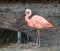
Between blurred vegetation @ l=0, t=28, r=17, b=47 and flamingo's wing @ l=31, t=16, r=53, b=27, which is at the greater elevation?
flamingo's wing @ l=31, t=16, r=53, b=27

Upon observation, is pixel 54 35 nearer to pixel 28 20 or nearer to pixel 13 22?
pixel 28 20

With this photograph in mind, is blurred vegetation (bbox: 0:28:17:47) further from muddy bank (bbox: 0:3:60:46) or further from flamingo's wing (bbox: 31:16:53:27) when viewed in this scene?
flamingo's wing (bbox: 31:16:53:27)

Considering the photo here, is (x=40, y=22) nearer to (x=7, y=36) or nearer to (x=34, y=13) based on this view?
(x=7, y=36)

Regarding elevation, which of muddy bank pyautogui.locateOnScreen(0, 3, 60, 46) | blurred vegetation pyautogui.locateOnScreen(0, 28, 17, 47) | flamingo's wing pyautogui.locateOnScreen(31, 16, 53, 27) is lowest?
blurred vegetation pyautogui.locateOnScreen(0, 28, 17, 47)

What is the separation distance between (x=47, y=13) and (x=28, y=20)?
3.94ft

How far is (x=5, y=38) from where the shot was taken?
4.31 meters

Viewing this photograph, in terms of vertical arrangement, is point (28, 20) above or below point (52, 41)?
above

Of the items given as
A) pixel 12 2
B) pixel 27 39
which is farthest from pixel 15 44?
pixel 12 2

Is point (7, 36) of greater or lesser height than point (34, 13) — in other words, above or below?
below

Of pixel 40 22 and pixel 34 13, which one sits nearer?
pixel 40 22

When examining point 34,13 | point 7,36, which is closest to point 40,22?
point 7,36

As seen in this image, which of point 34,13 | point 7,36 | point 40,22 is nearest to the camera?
point 40,22

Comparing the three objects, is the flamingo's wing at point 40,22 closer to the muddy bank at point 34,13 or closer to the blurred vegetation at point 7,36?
the muddy bank at point 34,13

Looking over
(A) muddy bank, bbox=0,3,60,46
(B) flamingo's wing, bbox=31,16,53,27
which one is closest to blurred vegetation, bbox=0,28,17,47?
(A) muddy bank, bbox=0,3,60,46
